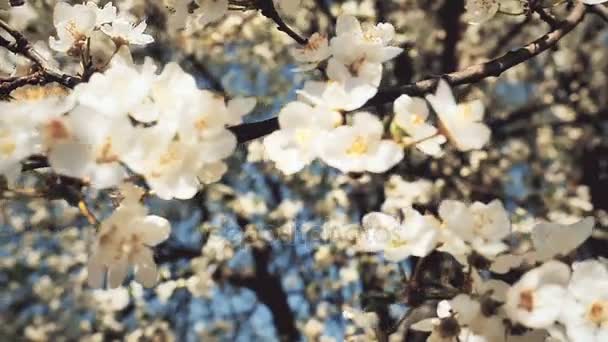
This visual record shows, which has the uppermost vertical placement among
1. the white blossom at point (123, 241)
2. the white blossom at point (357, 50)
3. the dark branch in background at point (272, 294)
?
the white blossom at point (357, 50)

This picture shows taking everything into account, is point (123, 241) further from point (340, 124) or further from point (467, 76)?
point (467, 76)

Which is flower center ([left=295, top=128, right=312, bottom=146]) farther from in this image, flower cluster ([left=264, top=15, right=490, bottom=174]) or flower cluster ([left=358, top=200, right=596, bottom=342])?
flower cluster ([left=358, top=200, right=596, bottom=342])

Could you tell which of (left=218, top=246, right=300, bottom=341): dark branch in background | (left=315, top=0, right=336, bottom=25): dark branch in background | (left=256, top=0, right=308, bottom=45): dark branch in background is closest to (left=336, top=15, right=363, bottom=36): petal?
(left=256, top=0, right=308, bottom=45): dark branch in background

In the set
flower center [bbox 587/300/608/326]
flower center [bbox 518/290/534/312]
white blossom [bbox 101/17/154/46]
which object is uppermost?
flower center [bbox 518/290/534/312]

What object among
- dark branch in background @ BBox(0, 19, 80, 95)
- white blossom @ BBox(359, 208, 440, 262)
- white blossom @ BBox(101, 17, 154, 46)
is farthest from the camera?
white blossom @ BBox(101, 17, 154, 46)

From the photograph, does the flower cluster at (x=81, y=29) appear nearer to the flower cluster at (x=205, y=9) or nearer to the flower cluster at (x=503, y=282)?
the flower cluster at (x=205, y=9)

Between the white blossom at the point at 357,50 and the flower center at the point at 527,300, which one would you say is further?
the white blossom at the point at 357,50

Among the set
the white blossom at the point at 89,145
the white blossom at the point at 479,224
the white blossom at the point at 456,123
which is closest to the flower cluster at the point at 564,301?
the white blossom at the point at 479,224

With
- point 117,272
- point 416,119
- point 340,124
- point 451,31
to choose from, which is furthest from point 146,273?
point 451,31
